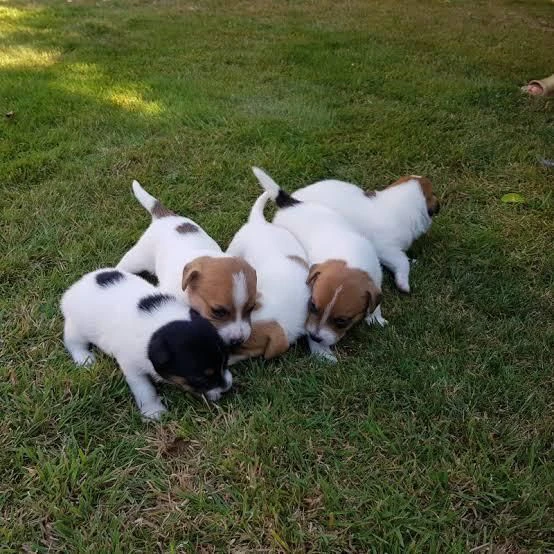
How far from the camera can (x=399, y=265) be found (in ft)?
14.9

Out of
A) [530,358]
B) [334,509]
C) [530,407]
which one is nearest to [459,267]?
[530,358]

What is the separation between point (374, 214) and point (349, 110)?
2736 millimetres

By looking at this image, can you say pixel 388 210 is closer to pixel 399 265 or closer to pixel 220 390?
pixel 399 265

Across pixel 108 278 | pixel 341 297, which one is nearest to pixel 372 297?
pixel 341 297

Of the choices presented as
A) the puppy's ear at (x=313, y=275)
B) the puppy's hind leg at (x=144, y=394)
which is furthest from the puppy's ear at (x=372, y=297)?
the puppy's hind leg at (x=144, y=394)

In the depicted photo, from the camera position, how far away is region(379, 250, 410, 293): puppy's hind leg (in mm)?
4445

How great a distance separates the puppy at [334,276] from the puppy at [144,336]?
73 centimetres

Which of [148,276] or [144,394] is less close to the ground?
[144,394]

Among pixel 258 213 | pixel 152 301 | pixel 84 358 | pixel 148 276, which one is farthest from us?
pixel 258 213

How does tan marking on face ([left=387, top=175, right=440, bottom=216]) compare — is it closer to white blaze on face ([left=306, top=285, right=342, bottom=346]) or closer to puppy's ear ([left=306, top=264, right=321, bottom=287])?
puppy's ear ([left=306, top=264, right=321, bottom=287])

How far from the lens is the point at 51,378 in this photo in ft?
10.8

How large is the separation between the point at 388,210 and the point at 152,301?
88.7 inches

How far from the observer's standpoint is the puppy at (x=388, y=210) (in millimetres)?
4711

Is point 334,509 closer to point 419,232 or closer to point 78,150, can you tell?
point 419,232
